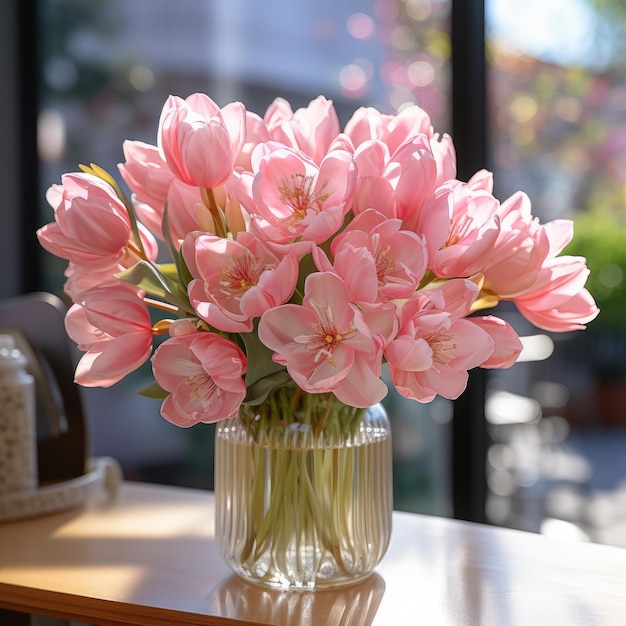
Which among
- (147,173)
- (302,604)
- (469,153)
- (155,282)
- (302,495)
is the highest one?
(469,153)

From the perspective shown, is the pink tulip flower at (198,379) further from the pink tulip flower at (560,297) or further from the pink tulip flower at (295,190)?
the pink tulip flower at (560,297)

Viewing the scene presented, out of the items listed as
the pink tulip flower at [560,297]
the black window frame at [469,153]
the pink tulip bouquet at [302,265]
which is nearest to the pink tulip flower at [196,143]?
the pink tulip bouquet at [302,265]

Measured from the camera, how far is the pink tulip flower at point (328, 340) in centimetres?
77

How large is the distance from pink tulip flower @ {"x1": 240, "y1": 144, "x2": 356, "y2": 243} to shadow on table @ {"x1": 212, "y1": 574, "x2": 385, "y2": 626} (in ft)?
1.26

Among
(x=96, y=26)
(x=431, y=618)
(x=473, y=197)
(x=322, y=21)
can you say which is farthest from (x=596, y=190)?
(x=96, y=26)

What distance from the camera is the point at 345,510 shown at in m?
0.94

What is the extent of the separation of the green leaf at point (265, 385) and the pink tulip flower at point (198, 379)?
5 cm

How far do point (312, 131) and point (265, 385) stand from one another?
0.27 metres

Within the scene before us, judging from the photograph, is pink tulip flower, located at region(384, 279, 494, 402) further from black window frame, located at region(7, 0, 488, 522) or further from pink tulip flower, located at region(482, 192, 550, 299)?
black window frame, located at region(7, 0, 488, 522)

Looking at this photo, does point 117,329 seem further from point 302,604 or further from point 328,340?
point 302,604

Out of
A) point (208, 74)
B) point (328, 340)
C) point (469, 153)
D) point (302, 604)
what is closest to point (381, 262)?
point (328, 340)

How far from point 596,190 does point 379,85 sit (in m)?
0.54

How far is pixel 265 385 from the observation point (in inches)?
34.7

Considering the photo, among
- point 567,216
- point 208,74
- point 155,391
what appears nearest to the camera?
point 155,391
